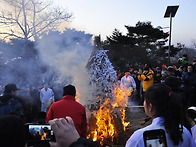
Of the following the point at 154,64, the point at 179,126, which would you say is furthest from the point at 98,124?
the point at 154,64

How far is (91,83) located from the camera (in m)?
5.86

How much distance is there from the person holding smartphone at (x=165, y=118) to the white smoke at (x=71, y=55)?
419cm

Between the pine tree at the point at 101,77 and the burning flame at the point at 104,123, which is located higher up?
the pine tree at the point at 101,77

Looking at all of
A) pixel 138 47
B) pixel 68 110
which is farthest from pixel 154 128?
pixel 138 47

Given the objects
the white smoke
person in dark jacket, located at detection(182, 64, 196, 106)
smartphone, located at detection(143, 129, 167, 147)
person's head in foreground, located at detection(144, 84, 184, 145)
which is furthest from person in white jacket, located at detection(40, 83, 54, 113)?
smartphone, located at detection(143, 129, 167, 147)

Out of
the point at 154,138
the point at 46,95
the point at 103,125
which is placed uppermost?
the point at 154,138

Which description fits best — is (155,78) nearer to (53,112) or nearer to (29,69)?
(29,69)

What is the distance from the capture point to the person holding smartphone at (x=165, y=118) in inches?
63.2

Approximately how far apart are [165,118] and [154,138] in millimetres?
234

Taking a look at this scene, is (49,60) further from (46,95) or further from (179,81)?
(179,81)

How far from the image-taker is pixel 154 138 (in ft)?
5.03

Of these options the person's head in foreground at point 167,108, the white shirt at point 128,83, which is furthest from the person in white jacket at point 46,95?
the person's head in foreground at point 167,108

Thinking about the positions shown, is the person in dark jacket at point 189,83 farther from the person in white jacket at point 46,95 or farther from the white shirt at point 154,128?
the white shirt at point 154,128

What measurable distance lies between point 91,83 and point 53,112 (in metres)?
2.60
